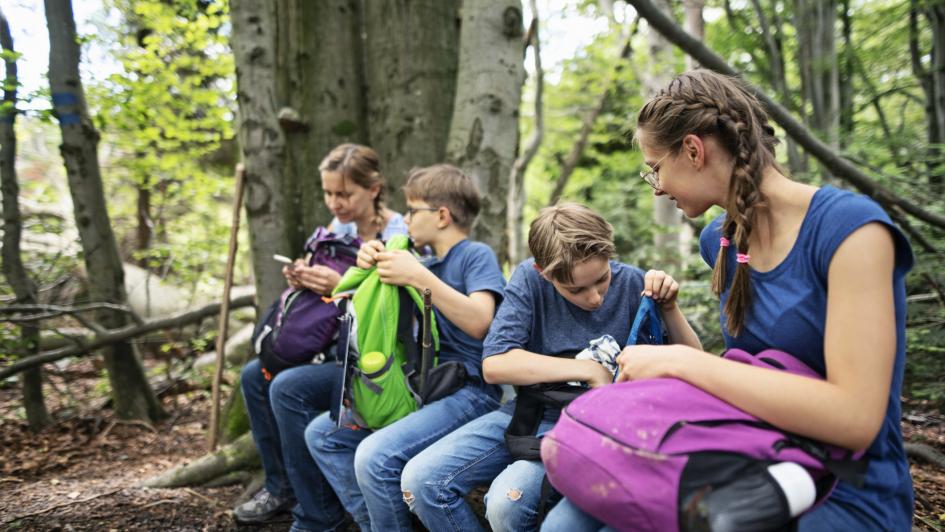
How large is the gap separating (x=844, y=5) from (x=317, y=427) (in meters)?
6.00

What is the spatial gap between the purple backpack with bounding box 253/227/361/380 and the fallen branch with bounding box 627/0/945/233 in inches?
82.2

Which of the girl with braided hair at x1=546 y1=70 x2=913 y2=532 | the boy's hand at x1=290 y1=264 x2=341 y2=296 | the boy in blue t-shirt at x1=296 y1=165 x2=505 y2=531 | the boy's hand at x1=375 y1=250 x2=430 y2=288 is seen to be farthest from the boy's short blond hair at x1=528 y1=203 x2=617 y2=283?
the boy's hand at x1=290 y1=264 x2=341 y2=296

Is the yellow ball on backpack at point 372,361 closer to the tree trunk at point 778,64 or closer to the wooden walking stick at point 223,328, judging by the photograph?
the wooden walking stick at point 223,328

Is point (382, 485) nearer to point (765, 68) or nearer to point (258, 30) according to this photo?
point (258, 30)

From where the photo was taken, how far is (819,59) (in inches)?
199

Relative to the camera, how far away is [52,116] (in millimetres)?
3863

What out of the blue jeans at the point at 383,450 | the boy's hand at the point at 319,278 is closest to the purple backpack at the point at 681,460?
the blue jeans at the point at 383,450

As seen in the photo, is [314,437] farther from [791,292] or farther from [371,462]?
[791,292]

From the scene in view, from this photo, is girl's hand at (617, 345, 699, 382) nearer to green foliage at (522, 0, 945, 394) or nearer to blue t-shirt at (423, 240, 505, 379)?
blue t-shirt at (423, 240, 505, 379)

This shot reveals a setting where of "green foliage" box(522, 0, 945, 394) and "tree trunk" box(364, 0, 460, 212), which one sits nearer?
"green foliage" box(522, 0, 945, 394)

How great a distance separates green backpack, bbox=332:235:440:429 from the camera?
2.35 meters

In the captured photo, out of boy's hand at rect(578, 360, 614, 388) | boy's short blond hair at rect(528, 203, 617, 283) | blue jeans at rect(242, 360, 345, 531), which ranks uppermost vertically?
boy's short blond hair at rect(528, 203, 617, 283)

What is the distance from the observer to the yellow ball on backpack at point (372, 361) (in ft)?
7.64

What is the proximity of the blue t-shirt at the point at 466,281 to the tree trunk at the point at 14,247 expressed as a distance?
10.2ft
